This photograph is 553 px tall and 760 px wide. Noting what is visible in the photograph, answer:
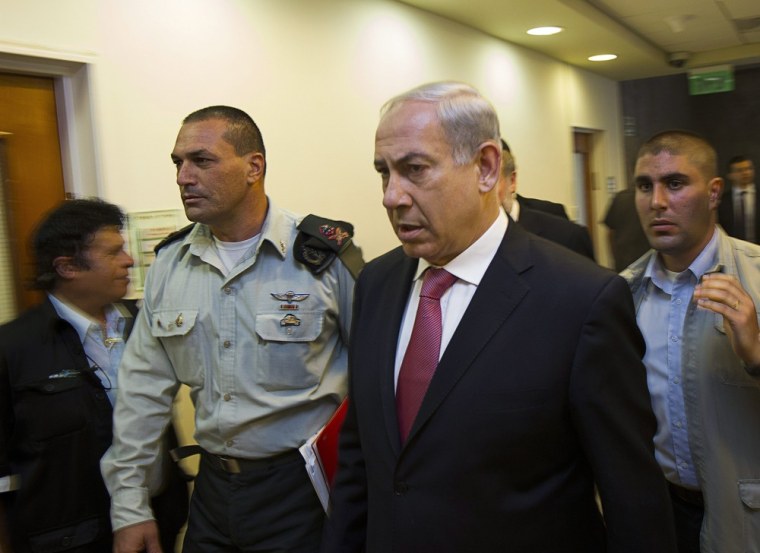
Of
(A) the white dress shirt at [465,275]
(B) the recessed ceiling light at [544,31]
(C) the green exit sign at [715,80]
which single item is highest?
(B) the recessed ceiling light at [544,31]

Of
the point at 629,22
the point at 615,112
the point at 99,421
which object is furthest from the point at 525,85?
the point at 99,421

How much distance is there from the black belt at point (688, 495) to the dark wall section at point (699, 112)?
7390 mm

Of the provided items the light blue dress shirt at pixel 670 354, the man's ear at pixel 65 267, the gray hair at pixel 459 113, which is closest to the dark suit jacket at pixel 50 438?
the man's ear at pixel 65 267

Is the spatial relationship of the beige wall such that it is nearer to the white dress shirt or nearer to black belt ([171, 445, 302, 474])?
black belt ([171, 445, 302, 474])

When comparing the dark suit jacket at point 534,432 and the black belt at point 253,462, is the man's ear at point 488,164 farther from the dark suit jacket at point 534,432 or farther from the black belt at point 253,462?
the black belt at point 253,462

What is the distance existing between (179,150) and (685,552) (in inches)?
69.4

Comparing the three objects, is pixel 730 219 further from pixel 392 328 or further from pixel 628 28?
pixel 392 328

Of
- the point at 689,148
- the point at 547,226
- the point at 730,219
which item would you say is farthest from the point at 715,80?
the point at 689,148

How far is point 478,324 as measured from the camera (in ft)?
4.10

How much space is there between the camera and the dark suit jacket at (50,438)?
1.81m

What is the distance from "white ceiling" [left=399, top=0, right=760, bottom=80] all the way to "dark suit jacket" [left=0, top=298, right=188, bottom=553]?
3478 millimetres

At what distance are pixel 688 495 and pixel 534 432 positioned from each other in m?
0.88

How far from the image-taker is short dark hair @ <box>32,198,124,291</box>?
1.99 m

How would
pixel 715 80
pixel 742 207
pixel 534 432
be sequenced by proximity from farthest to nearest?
pixel 715 80 → pixel 742 207 → pixel 534 432
